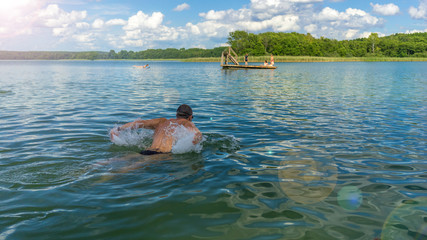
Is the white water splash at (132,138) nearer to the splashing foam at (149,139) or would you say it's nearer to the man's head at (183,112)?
the splashing foam at (149,139)

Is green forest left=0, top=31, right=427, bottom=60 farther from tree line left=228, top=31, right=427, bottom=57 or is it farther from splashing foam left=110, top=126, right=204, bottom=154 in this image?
splashing foam left=110, top=126, right=204, bottom=154

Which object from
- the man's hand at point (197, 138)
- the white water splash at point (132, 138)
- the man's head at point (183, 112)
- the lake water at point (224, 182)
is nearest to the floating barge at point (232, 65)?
the lake water at point (224, 182)

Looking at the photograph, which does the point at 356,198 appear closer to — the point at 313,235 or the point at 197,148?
the point at 313,235

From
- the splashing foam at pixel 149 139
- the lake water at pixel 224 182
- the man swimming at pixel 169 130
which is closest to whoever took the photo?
the lake water at pixel 224 182

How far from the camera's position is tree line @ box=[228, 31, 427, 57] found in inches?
5569

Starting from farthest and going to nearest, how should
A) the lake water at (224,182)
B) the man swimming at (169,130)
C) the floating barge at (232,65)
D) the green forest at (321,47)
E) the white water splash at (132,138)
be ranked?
the green forest at (321,47) < the floating barge at (232,65) < the white water splash at (132,138) < the man swimming at (169,130) < the lake water at (224,182)

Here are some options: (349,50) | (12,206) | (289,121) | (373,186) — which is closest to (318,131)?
(289,121)

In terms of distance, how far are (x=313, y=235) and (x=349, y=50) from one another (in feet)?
564

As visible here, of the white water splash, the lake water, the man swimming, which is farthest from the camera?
the white water splash

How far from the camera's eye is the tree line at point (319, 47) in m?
141

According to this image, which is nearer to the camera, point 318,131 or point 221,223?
point 221,223

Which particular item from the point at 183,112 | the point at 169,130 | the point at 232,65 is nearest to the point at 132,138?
the point at 169,130

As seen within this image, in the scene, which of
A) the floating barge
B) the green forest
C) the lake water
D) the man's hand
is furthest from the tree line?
the man's hand

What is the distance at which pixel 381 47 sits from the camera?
511ft
